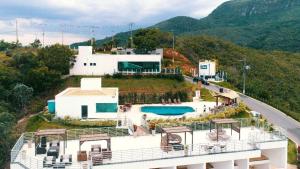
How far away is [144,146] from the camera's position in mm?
21141

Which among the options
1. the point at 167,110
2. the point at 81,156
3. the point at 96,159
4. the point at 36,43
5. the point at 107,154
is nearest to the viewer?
the point at 96,159

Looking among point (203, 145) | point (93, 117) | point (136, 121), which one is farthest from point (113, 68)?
point (203, 145)

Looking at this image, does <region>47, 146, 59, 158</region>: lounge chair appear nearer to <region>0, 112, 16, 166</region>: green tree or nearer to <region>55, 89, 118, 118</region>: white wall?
<region>0, 112, 16, 166</region>: green tree

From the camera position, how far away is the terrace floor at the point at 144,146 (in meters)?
18.8

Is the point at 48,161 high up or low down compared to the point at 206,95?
down

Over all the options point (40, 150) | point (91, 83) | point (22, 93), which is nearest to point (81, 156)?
point (40, 150)

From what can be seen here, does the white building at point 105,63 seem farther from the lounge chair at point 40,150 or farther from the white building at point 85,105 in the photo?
the lounge chair at point 40,150

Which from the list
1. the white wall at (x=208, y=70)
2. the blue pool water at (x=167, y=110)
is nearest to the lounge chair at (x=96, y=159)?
the blue pool water at (x=167, y=110)

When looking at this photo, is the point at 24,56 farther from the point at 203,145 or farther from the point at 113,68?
the point at 203,145

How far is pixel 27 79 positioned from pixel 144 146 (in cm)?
3018

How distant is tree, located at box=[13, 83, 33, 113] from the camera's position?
43.2 metres

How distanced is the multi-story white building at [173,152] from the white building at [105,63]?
29.3 meters

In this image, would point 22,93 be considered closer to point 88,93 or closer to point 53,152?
point 88,93

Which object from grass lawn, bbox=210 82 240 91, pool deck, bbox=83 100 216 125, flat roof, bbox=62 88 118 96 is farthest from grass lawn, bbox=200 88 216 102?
flat roof, bbox=62 88 118 96
